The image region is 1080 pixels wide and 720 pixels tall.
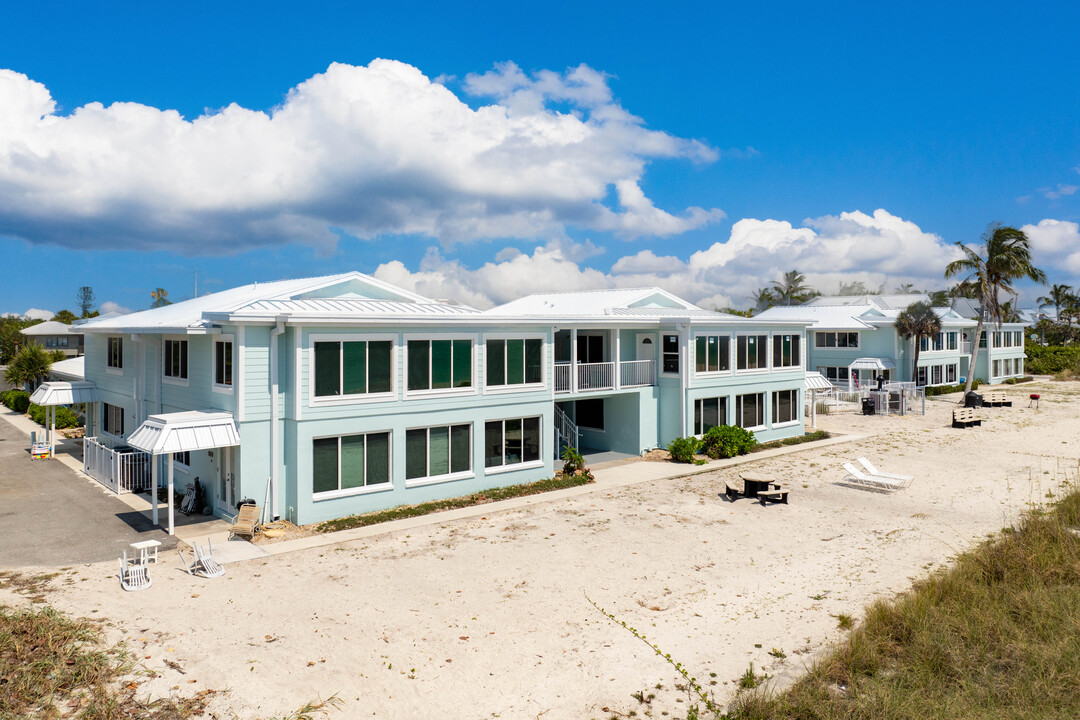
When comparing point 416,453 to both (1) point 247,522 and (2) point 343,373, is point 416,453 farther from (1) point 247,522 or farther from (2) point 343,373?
(1) point 247,522

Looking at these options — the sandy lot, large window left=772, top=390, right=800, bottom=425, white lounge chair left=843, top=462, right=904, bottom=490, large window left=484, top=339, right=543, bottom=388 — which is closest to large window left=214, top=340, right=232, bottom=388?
the sandy lot

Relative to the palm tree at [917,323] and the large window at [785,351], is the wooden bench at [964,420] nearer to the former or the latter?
the large window at [785,351]

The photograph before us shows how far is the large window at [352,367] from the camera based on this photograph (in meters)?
16.3

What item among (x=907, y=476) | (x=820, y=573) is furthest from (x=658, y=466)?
(x=820, y=573)

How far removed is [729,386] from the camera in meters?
26.4

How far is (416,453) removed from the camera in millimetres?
17891

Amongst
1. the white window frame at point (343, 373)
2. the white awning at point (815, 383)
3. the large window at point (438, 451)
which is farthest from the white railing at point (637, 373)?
the white awning at point (815, 383)

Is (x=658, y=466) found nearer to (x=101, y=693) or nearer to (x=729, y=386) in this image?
(x=729, y=386)

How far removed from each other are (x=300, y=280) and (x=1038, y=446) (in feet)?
94.4

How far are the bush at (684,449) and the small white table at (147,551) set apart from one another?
1651 centimetres

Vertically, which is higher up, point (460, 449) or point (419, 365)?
point (419, 365)

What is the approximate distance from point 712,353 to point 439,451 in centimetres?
1246

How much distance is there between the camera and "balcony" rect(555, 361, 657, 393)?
22.9 metres

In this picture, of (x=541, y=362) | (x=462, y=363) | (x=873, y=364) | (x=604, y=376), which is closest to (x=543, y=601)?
(x=462, y=363)
